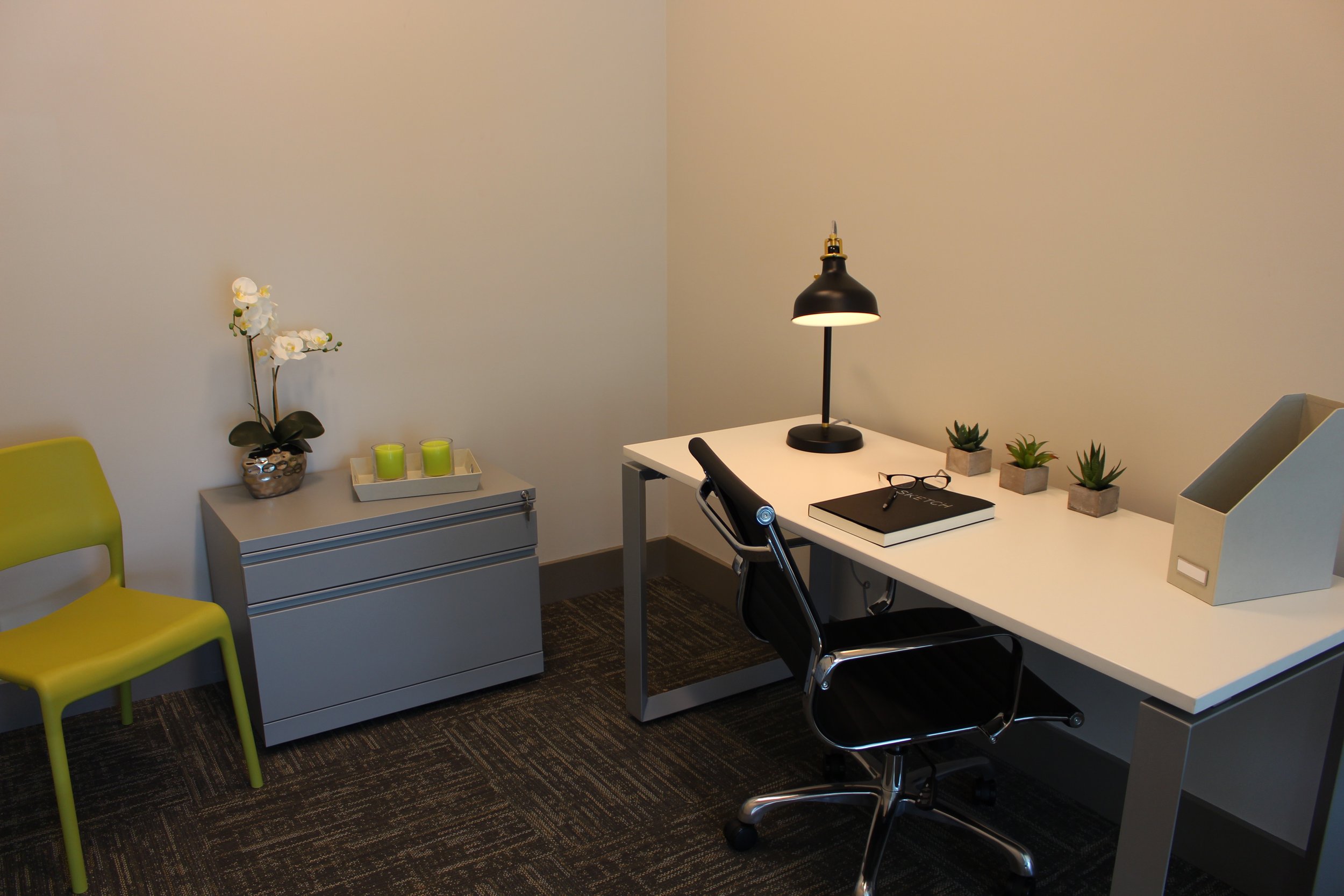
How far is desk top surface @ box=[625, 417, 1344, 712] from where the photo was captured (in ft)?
4.07

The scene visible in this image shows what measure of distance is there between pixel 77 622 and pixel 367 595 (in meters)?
0.64

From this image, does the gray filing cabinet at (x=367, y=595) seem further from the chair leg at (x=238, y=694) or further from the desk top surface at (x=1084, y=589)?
the desk top surface at (x=1084, y=589)

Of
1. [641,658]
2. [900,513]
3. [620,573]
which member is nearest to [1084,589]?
[900,513]

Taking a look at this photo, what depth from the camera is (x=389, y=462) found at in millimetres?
2539

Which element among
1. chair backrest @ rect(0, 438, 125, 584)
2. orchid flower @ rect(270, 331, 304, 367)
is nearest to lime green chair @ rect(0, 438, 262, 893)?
chair backrest @ rect(0, 438, 125, 584)

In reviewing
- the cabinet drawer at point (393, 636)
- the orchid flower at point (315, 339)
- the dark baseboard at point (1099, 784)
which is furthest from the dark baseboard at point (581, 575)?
the orchid flower at point (315, 339)

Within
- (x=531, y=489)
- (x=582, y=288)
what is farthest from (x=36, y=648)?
(x=582, y=288)

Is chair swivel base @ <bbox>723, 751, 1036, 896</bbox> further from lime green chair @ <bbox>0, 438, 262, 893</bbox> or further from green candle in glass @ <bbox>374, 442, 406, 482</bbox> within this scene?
green candle in glass @ <bbox>374, 442, 406, 482</bbox>

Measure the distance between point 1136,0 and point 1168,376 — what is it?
75 cm

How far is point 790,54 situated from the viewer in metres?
2.65

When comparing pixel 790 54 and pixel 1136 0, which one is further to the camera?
pixel 790 54

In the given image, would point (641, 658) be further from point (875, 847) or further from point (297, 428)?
point (297, 428)

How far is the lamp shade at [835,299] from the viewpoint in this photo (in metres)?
2.04

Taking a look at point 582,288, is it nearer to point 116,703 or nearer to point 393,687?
point 393,687
